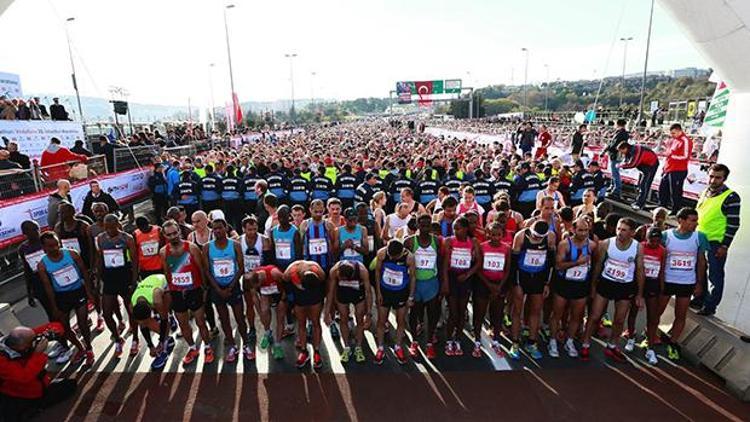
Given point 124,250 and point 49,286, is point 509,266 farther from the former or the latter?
point 49,286

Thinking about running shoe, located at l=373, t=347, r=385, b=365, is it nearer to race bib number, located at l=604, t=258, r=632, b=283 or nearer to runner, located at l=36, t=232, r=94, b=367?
race bib number, located at l=604, t=258, r=632, b=283

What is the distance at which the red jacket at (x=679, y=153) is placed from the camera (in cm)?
962

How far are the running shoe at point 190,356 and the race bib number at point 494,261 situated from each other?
13.2ft

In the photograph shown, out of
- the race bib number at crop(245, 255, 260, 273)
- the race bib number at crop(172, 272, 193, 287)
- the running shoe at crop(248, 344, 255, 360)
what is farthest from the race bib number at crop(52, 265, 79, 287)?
the running shoe at crop(248, 344, 255, 360)

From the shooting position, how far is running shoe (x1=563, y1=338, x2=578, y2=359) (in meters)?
5.59

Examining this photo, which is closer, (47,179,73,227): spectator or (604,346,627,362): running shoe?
(604,346,627,362): running shoe

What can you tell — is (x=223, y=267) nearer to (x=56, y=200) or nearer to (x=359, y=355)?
(x=359, y=355)

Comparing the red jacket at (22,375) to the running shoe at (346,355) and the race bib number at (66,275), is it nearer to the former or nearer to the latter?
the race bib number at (66,275)

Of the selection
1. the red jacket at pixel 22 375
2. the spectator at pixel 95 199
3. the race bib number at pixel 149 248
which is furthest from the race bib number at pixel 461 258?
the spectator at pixel 95 199

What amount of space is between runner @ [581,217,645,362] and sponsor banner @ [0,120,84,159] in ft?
50.7

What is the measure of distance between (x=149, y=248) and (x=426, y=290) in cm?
386

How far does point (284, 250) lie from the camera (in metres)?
5.71

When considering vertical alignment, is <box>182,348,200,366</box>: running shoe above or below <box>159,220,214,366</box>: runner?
below

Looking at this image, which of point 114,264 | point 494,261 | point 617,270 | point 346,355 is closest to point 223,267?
point 114,264
